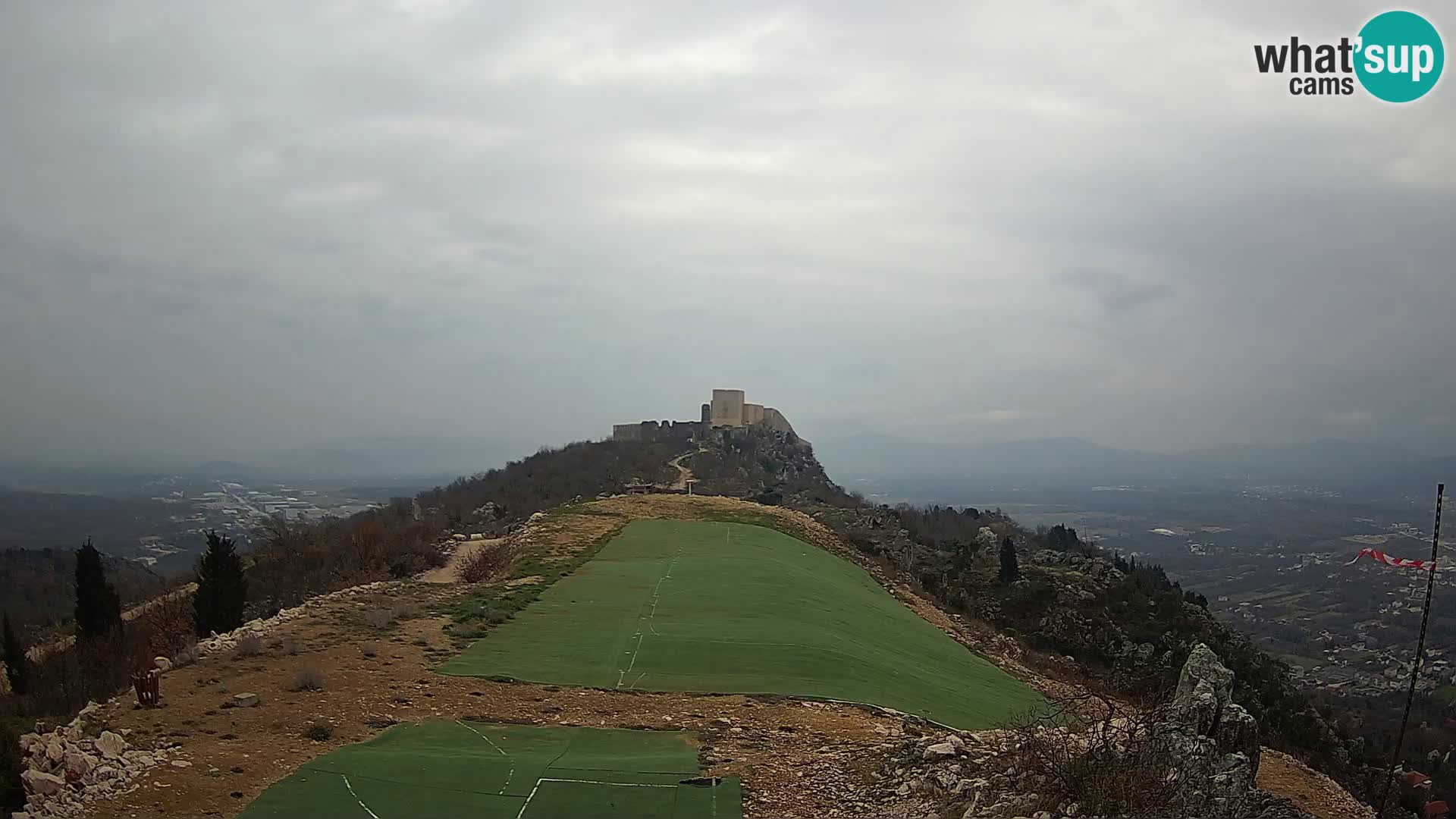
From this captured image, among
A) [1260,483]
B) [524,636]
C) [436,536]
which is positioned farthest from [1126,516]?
[524,636]

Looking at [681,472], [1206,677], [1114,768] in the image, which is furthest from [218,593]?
[681,472]

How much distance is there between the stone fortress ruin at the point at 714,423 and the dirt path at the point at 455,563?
180 feet

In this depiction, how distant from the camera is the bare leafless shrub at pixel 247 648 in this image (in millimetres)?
14778

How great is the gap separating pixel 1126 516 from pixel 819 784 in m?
156

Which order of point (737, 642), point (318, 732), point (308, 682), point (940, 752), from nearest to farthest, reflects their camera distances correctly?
point (940, 752)
point (318, 732)
point (308, 682)
point (737, 642)

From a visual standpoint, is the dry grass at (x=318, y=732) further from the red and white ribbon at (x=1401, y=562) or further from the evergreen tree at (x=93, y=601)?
the evergreen tree at (x=93, y=601)

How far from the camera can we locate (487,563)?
90.6ft

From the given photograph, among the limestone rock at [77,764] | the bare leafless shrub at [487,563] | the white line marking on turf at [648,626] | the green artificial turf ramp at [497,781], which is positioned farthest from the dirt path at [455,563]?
the limestone rock at [77,764]

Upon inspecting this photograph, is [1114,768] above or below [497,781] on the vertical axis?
above

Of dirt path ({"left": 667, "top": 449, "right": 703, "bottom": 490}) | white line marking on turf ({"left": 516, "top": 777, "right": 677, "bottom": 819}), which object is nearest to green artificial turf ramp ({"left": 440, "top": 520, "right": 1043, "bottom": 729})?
white line marking on turf ({"left": 516, "top": 777, "right": 677, "bottom": 819})

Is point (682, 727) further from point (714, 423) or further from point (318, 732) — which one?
point (714, 423)

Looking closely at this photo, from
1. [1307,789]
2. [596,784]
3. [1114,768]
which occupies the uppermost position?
[1114,768]

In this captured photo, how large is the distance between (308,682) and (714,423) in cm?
8037

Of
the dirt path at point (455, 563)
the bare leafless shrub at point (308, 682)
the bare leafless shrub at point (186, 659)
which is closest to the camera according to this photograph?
the bare leafless shrub at point (308, 682)
